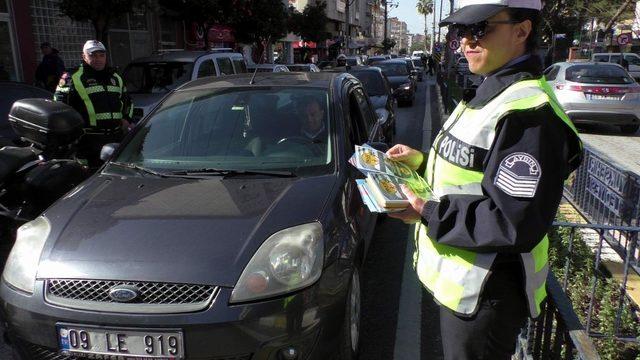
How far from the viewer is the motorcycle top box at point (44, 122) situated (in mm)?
4035

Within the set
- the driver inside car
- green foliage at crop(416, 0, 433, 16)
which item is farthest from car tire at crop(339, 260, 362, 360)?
green foliage at crop(416, 0, 433, 16)

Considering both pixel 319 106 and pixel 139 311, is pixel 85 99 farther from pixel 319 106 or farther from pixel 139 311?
pixel 139 311

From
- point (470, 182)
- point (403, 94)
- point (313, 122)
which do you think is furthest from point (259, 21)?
point (470, 182)

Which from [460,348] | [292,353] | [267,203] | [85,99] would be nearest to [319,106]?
[267,203]

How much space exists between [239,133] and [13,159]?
175 cm

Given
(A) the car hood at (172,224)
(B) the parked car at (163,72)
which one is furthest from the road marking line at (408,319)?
(B) the parked car at (163,72)

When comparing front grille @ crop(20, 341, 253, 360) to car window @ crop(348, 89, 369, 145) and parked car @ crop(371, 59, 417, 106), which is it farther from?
parked car @ crop(371, 59, 417, 106)

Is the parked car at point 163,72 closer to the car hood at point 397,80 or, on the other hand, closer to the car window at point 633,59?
the car hood at point 397,80

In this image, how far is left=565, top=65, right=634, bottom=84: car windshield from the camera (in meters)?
11.2

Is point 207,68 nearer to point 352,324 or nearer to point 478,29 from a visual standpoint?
point 352,324

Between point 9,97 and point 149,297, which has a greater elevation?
point 9,97

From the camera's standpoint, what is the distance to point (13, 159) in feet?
12.7

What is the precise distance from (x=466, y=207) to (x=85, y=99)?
16.1ft

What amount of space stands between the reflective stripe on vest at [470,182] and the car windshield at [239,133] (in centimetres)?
151
